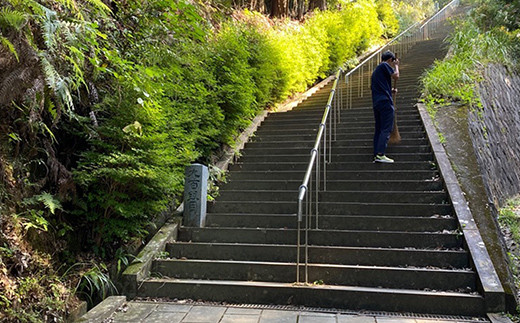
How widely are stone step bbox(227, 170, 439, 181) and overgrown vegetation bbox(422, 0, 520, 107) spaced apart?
2291 mm

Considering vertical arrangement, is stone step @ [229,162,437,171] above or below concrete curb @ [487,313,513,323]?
above

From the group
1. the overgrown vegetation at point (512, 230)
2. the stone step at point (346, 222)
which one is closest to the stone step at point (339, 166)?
the overgrown vegetation at point (512, 230)

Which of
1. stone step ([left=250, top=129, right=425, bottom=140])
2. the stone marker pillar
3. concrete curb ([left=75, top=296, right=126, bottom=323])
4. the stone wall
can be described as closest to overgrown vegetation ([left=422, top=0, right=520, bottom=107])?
the stone wall

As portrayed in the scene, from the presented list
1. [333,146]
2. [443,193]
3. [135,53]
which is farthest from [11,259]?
[333,146]

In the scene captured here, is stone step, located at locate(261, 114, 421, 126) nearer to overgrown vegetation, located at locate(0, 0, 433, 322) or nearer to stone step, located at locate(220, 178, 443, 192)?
overgrown vegetation, located at locate(0, 0, 433, 322)

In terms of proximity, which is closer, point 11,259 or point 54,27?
point 54,27

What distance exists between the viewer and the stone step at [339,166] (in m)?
6.22

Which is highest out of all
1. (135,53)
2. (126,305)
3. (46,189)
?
(135,53)

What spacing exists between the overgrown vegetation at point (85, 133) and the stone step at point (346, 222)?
0.96m

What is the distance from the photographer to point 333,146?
24.8 ft

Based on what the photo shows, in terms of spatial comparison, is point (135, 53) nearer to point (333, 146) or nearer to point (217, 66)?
point (217, 66)

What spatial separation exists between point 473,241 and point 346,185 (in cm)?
214

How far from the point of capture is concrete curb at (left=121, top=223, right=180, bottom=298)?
423cm

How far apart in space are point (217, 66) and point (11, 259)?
16.5 feet
